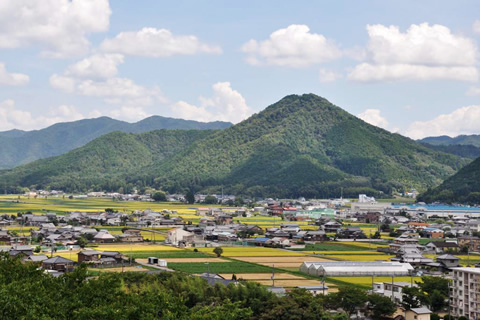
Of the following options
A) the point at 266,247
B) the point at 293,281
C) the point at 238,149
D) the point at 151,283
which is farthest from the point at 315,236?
the point at 238,149

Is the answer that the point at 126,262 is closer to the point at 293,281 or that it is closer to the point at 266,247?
the point at 293,281

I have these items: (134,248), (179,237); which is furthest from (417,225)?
(134,248)

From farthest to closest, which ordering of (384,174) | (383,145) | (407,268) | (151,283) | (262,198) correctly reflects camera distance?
(383,145), (384,174), (262,198), (407,268), (151,283)

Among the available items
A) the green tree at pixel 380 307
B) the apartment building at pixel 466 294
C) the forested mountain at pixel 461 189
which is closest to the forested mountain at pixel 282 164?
the forested mountain at pixel 461 189

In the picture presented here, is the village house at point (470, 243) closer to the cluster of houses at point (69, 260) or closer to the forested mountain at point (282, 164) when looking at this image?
the cluster of houses at point (69, 260)

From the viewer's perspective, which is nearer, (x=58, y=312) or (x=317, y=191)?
(x=58, y=312)

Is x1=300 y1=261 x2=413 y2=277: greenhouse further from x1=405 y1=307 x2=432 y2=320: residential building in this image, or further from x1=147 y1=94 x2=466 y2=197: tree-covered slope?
x1=147 y1=94 x2=466 y2=197: tree-covered slope

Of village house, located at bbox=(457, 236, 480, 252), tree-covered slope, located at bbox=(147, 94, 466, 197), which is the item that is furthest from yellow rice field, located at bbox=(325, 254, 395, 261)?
tree-covered slope, located at bbox=(147, 94, 466, 197)
